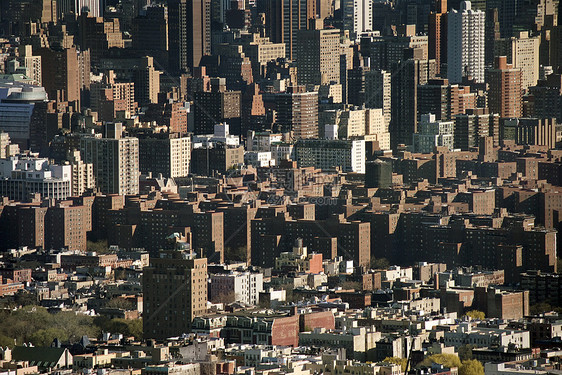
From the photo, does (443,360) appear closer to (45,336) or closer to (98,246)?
(45,336)

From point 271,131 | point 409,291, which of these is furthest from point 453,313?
point 271,131

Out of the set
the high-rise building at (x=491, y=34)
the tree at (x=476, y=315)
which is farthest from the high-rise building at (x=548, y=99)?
the tree at (x=476, y=315)

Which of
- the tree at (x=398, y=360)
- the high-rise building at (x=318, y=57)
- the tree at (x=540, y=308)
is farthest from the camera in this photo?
the high-rise building at (x=318, y=57)

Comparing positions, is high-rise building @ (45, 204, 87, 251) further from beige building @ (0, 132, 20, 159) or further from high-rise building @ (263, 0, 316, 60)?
high-rise building @ (263, 0, 316, 60)

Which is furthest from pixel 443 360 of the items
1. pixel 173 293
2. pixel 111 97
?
pixel 111 97

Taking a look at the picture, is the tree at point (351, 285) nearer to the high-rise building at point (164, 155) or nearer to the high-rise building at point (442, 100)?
the high-rise building at point (164, 155)

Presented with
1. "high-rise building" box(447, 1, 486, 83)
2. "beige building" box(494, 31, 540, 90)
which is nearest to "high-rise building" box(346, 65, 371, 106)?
"high-rise building" box(447, 1, 486, 83)

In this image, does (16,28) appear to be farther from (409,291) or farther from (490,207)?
(409,291)
